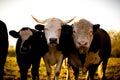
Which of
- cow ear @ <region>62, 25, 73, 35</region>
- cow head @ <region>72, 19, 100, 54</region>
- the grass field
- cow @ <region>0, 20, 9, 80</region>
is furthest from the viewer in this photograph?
the grass field

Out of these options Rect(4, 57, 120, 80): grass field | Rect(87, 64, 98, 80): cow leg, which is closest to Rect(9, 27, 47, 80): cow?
Rect(87, 64, 98, 80): cow leg

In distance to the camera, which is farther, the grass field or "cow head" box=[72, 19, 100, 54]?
the grass field

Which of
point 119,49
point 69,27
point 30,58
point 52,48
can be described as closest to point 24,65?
point 30,58

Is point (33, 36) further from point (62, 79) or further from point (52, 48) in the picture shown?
point (62, 79)

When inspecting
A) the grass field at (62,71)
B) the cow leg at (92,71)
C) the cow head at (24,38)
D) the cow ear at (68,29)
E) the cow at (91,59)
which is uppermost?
the cow ear at (68,29)

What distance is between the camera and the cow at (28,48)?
7828 millimetres

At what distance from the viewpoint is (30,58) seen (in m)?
7.99

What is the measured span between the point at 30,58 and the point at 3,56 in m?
0.62

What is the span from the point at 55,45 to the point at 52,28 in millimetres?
380

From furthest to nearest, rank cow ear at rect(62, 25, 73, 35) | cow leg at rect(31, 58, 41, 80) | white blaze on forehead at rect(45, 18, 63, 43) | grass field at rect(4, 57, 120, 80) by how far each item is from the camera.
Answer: grass field at rect(4, 57, 120, 80) < cow leg at rect(31, 58, 41, 80) < cow ear at rect(62, 25, 73, 35) < white blaze on forehead at rect(45, 18, 63, 43)

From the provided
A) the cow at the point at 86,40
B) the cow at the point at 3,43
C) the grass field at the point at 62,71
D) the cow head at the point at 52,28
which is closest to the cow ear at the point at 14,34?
the cow at the point at 3,43

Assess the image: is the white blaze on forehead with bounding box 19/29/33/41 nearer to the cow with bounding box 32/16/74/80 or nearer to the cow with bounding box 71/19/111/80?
the cow with bounding box 32/16/74/80

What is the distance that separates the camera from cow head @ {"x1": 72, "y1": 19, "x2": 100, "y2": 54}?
24.6 feet

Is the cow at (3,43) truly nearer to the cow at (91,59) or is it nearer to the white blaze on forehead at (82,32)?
the white blaze on forehead at (82,32)
